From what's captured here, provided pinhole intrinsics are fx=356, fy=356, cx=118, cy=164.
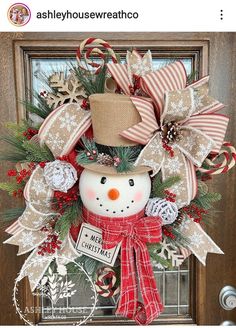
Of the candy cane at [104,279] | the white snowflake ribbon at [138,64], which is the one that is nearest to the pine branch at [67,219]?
the candy cane at [104,279]

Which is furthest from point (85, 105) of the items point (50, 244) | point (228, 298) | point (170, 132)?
point (228, 298)

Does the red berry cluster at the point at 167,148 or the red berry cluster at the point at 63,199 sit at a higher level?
the red berry cluster at the point at 167,148

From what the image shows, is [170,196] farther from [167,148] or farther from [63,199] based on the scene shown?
[63,199]

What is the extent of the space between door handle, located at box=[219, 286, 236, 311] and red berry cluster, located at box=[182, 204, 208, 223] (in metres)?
0.40

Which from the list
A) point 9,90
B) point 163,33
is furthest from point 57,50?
point 163,33

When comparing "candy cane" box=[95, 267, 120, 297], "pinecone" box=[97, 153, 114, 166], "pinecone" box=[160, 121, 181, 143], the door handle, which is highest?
"pinecone" box=[160, 121, 181, 143]

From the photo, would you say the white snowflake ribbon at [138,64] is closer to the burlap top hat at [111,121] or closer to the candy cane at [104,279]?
the burlap top hat at [111,121]

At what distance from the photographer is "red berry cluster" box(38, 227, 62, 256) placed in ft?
2.20

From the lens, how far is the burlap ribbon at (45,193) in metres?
0.63

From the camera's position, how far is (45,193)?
0.64 metres

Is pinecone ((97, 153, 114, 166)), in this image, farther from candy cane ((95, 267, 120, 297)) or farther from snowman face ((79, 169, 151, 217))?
candy cane ((95, 267, 120, 297))
